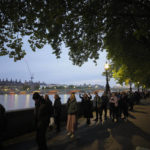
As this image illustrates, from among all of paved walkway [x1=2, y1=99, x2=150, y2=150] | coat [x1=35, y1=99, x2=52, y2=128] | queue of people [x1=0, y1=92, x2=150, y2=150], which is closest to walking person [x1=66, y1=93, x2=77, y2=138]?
queue of people [x1=0, y1=92, x2=150, y2=150]

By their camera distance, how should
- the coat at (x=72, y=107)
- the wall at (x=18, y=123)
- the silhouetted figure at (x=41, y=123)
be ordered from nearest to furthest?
the silhouetted figure at (x=41, y=123) < the wall at (x=18, y=123) < the coat at (x=72, y=107)

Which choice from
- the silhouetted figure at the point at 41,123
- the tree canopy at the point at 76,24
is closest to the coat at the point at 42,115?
the silhouetted figure at the point at 41,123

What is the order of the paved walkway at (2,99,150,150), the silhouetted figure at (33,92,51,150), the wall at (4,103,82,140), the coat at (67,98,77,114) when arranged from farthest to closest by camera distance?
the coat at (67,98,77,114) → the wall at (4,103,82,140) → the paved walkway at (2,99,150,150) → the silhouetted figure at (33,92,51,150)

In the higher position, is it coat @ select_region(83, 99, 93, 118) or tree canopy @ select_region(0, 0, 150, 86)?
tree canopy @ select_region(0, 0, 150, 86)

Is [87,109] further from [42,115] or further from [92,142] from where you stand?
[42,115]

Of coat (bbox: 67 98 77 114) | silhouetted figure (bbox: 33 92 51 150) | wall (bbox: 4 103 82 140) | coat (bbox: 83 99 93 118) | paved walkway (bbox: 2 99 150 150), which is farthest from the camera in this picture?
coat (bbox: 83 99 93 118)

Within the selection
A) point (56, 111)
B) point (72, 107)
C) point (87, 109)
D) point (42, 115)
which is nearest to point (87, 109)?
point (87, 109)

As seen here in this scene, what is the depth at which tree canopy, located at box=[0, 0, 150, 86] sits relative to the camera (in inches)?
302

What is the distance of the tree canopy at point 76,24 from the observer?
768 centimetres

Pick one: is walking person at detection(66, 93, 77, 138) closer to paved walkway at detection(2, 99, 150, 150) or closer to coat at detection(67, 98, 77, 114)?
coat at detection(67, 98, 77, 114)

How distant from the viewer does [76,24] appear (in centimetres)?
989

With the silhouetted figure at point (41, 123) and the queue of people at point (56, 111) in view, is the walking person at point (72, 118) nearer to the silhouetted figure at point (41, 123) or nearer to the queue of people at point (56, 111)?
the queue of people at point (56, 111)

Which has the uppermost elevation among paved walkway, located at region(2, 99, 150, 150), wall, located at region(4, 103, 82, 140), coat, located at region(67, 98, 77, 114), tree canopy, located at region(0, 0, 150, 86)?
tree canopy, located at region(0, 0, 150, 86)

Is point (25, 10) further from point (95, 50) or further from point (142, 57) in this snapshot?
point (142, 57)
